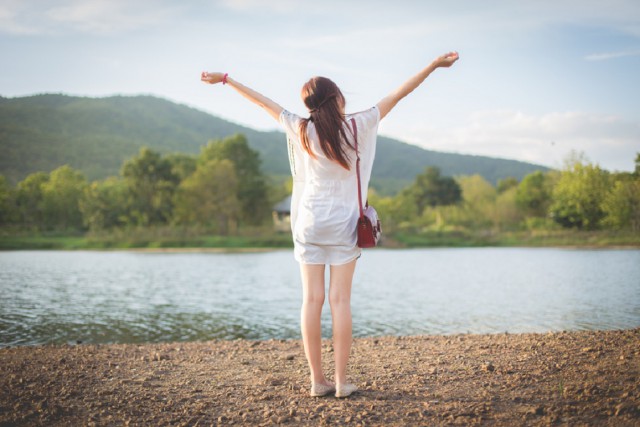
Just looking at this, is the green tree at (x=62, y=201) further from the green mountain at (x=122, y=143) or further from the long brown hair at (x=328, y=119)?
the long brown hair at (x=328, y=119)

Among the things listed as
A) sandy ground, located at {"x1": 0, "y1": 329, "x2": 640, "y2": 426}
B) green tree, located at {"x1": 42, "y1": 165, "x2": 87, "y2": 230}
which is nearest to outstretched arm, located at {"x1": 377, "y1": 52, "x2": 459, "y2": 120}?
sandy ground, located at {"x1": 0, "y1": 329, "x2": 640, "y2": 426}

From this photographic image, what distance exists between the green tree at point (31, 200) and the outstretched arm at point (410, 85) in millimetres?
62297

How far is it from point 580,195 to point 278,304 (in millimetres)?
50050

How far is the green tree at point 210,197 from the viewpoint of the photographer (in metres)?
59.2

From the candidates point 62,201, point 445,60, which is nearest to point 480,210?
point 62,201

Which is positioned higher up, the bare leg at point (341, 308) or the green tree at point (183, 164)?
the green tree at point (183, 164)

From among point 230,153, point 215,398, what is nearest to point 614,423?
point 215,398

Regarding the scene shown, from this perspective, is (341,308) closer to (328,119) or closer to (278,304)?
(328,119)

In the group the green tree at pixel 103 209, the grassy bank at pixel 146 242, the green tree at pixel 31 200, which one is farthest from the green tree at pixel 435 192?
the green tree at pixel 31 200

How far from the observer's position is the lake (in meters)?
10.9

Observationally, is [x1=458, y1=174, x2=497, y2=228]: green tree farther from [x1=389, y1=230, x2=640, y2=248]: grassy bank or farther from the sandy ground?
the sandy ground

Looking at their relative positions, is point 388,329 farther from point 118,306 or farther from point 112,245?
point 112,245

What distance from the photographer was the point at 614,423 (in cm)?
331

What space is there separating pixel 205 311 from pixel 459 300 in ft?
24.7
